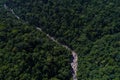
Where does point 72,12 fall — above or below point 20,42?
above

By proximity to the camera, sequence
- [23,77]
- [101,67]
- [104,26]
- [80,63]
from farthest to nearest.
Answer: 1. [104,26]
2. [80,63]
3. [101,67]
4. [23,77]

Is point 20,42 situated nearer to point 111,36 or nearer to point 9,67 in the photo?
point 9,67

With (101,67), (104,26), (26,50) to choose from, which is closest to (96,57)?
(101,67)

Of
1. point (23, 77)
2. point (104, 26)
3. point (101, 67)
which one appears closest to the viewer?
point (23, 77)

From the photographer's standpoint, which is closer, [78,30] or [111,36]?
[111,36]

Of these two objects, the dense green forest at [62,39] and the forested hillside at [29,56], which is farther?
the dense green forest at [62,39]

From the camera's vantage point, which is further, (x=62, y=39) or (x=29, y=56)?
(x=62, y=39)

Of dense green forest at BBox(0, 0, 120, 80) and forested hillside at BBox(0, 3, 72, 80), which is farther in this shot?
dense green forest at BBox(0, 0, 120, 80)

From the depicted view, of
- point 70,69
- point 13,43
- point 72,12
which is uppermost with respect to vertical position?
point 72,12
